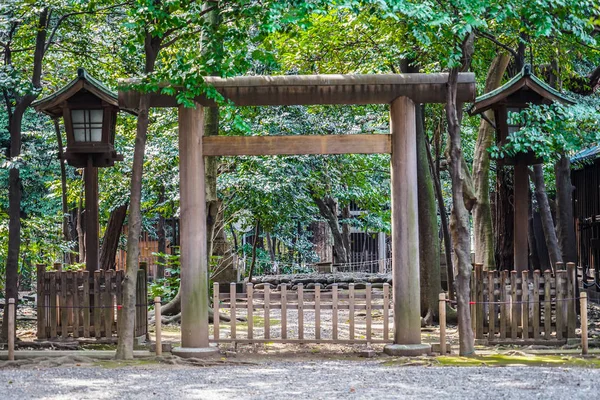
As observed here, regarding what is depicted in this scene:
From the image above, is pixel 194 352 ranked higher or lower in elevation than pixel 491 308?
lower

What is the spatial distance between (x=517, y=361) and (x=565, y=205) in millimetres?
10803

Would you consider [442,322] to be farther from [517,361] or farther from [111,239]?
[111,239]

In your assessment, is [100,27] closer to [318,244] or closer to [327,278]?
[327,278]

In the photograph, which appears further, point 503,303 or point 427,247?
point 427,247

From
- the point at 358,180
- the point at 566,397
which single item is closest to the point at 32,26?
the point at 358,180

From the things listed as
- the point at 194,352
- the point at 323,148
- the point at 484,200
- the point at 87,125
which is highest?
the point at 87,125

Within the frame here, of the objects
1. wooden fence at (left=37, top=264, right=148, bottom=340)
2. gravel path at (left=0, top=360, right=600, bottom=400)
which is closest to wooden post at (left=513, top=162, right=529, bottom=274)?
gravel path at (left=0, top=360, right=600, bottom=400)

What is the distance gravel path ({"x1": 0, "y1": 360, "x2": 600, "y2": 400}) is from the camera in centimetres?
931

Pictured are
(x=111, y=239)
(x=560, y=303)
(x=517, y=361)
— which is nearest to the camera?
(x=517, y=361)

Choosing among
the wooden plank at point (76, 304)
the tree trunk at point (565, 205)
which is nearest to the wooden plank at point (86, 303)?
the wooden plank at point (76, 304)

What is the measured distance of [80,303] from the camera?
13.9 meters

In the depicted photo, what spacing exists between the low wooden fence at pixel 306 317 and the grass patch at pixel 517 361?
4.85 ft

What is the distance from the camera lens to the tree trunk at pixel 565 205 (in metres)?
21.1

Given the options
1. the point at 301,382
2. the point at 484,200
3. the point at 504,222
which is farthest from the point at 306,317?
the point at 301,382
